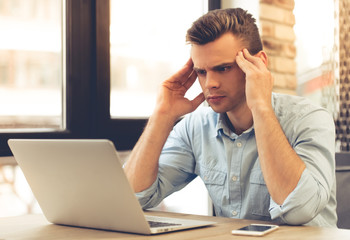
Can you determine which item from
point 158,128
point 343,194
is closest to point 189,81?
point 158,128

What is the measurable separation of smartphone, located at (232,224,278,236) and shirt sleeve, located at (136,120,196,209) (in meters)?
0.55

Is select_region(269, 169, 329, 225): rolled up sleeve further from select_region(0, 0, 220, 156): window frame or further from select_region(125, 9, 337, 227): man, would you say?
select_region(0, 0, 220, 156): window frame

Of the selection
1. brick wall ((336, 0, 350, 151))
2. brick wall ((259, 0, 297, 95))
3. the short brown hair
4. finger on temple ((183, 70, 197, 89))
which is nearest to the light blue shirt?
finger on temple ((183, 70, 197, 89))

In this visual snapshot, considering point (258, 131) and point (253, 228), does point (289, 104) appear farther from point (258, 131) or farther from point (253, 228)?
point (253, 228)

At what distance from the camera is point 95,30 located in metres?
2.13

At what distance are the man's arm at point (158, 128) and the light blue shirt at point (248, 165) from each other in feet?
0.14

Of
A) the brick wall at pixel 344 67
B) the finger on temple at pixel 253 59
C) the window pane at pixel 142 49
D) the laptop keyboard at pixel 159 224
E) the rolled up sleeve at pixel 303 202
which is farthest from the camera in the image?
the brick wall at pixel 344 67

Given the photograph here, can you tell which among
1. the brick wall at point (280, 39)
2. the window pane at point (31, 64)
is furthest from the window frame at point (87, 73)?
the brick wall at point (280, 39)

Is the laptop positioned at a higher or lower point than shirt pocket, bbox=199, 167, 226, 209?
higher

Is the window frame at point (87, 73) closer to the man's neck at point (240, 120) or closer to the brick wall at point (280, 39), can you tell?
the man's neck at point (240, 120)

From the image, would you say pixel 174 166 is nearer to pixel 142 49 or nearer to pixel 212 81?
pixel 212 81

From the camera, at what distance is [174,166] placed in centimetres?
182

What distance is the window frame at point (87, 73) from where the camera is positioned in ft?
6.79

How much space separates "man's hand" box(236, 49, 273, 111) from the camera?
5.13ft
